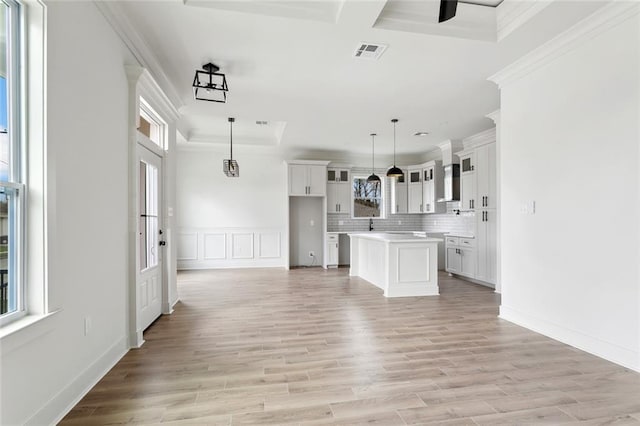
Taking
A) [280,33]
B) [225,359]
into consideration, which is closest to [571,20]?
[280,33]

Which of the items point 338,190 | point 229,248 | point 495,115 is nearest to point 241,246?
point 229,248

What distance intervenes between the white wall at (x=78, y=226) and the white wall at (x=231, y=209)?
4913 millimetres

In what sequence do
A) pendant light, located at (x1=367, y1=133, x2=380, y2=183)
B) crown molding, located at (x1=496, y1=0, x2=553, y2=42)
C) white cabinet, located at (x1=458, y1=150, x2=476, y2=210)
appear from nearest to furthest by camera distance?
crown molding, located at (x1=496, y1=0, x2=553, y2=42), white cabinet, located at (x1=458, y1=150, x2=476, y2=210), pendant light, located at (x1=367, y1=133, x2=380, y2=183)

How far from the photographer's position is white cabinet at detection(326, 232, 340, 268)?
8008 millimetres

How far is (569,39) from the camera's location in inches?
118

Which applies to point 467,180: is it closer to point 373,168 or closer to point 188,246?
point 373,168

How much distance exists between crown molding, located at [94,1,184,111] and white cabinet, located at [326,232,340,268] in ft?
16.6

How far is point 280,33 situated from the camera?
9.70 feet

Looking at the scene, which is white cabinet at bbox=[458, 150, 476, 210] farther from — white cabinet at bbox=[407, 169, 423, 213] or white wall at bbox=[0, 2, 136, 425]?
white wall at bbox=[0, 2, 136, 425]

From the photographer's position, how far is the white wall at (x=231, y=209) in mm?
7668

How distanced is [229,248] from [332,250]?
8.35 feet

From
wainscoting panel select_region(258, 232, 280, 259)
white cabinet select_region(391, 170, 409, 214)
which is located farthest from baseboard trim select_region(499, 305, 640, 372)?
wainscoting panel select_region(258, 232, 280, 259)

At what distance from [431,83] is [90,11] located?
354 cm

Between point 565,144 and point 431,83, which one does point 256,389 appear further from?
point 431,83
